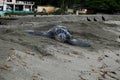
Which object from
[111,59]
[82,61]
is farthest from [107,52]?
[82,61]

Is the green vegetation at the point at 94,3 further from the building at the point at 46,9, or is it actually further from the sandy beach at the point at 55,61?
the sandy beach at the point at 55,61

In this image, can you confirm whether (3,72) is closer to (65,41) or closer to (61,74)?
(61,74)

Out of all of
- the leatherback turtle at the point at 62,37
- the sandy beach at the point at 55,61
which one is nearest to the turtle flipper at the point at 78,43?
the leatherback turtle at the point at 62,37

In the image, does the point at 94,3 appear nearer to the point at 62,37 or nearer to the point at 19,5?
the point at 19,5

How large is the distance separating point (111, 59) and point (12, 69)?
9.43 metres

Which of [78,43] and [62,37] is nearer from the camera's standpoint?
[78,43]

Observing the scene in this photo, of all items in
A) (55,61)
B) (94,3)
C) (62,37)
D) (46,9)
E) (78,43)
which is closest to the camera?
(55,61)

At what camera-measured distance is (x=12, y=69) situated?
16734 mm

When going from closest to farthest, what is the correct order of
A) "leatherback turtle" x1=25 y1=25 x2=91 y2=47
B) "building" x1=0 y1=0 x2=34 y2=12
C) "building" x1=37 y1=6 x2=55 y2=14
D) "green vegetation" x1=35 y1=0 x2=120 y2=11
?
"leatherback turtle" x1=25 y1=25 x2=91 y2=47 → "building" x1=37 y1=6 x2=55 y2=14 → "green vegetation" x1=35 y1=0 x2=120 y2=11 → "building" x1=0 y1=0 x2=34 y2=12

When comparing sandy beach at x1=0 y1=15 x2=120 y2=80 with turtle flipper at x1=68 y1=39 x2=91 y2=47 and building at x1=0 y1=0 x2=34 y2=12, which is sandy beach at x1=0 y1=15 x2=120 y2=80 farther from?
building at x1=0 y1=0 x2=34 y2=12

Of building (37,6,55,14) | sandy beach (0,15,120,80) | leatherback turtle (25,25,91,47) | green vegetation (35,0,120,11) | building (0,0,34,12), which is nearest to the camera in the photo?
sandy beach (0,15,120,80)

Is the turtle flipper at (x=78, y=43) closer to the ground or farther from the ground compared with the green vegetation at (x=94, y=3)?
closer to the ground


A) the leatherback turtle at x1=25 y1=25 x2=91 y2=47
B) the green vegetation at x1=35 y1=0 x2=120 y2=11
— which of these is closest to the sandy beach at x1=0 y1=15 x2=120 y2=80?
the leatherback turtle at x1=25 y1=25 x2=91 y2=47

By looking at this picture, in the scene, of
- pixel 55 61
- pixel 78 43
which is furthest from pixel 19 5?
pixel 55 61
